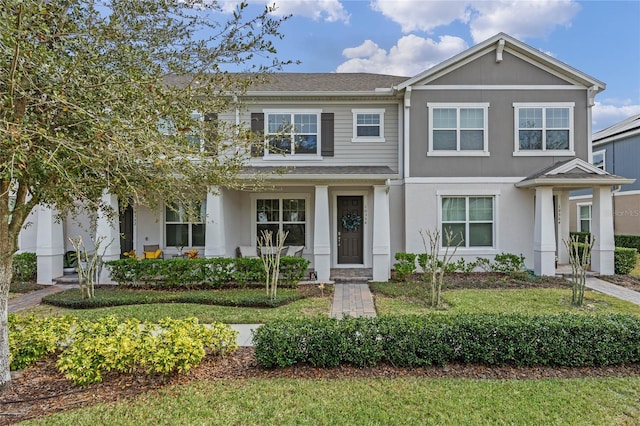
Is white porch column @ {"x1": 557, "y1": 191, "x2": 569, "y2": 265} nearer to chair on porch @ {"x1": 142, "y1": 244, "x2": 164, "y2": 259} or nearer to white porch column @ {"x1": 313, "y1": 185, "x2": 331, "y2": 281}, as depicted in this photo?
white porch column @ {"x1": 313, "y1": 185, "x2": 331, "y2": 281}

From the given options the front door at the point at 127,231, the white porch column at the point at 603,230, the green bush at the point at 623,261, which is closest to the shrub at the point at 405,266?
the white porch column at the point at 603,230

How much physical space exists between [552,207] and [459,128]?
12.5 ft

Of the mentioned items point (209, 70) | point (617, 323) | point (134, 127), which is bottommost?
point (617, 323)

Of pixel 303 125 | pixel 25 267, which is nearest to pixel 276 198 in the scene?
pixel 303 125

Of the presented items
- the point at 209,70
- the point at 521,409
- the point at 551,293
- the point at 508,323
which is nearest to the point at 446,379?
the point at 521,409

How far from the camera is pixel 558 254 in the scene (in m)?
13.1

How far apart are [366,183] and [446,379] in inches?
282

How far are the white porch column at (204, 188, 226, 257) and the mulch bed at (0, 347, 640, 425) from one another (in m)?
6.07

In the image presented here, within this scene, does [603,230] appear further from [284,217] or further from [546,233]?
[284,217]

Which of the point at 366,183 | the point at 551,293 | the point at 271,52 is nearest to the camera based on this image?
the point at 271,52

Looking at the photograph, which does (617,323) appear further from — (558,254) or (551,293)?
(558,254)

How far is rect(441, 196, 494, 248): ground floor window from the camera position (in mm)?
11930

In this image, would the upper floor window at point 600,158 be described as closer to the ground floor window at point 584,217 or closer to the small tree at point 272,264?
the ground floor window at point 584,217

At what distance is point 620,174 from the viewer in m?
18.0
